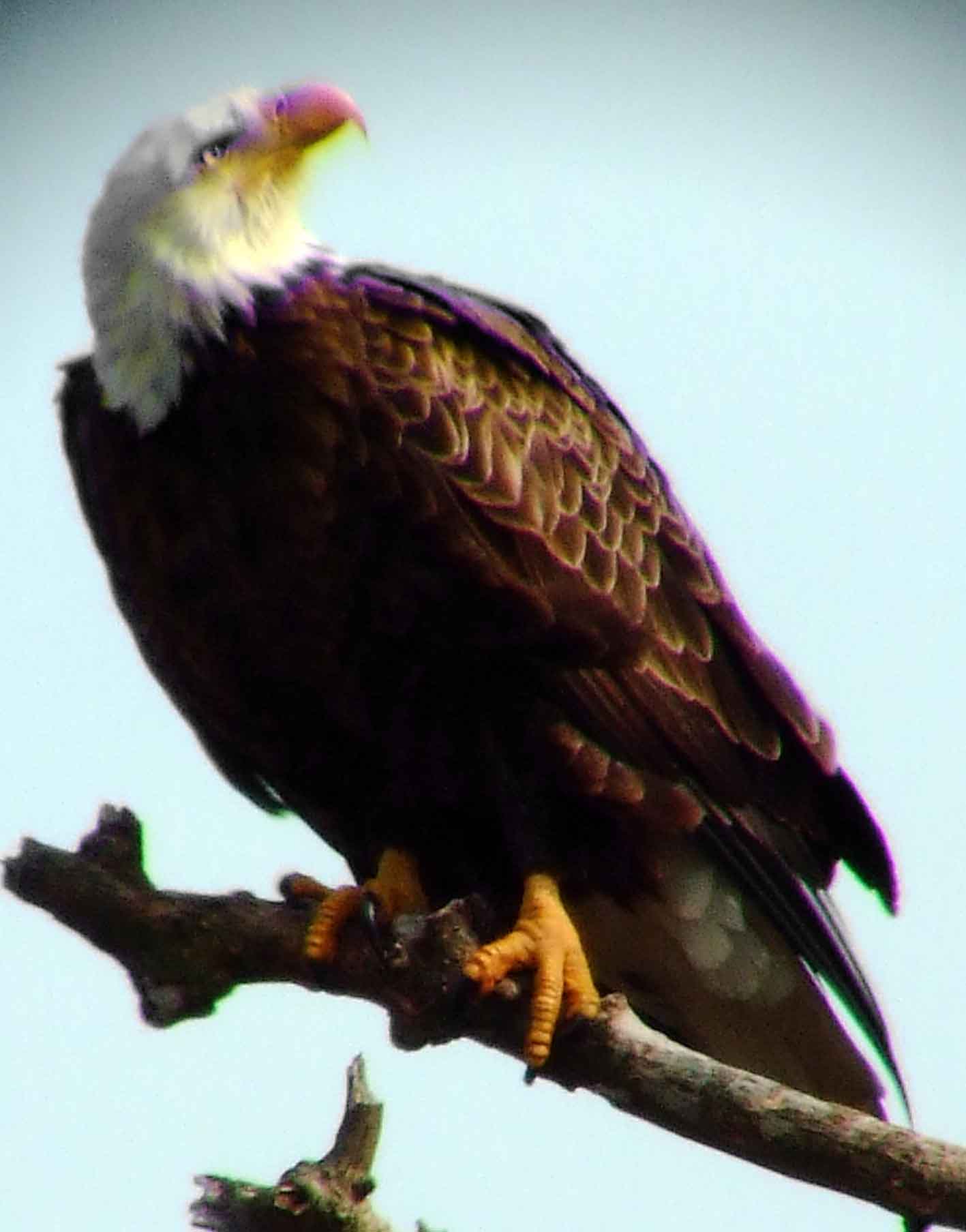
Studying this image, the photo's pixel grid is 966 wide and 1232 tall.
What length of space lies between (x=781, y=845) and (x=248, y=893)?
1220 mm

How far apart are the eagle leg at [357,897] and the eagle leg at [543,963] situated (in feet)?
1.05

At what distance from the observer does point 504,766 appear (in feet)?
13.7

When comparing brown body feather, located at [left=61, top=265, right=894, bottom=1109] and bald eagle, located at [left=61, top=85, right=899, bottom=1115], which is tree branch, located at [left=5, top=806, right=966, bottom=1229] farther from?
brown body feather, located at [left=61, top=265, right=894, bottom=1109]

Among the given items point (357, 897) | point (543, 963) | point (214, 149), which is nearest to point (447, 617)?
point (357, 897)

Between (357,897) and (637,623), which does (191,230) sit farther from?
(357,897)

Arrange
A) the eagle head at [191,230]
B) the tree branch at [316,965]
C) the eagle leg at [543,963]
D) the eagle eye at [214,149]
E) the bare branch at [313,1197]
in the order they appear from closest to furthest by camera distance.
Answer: the bare branch at [313,1197]
the tree branch at [316,965]
the eagle leg at [543,963]
the eagle head at [191,230]
the eagle eye at [214,149]

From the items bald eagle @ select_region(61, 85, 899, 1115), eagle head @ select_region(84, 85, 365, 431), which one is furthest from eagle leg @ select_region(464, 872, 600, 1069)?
eagle head @ select_region(84, 85, 365, 431)

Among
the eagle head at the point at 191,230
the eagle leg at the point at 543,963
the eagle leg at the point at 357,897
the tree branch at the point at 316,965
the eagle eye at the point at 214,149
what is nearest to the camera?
the tree branch at the point at 316,965

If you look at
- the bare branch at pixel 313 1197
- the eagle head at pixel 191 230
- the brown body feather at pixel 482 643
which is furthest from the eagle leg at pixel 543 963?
the eagle head at pixel 191 230

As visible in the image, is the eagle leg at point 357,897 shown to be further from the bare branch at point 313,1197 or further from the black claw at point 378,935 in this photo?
the bare branch at point 313,1197

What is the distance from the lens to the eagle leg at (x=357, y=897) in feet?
13.3

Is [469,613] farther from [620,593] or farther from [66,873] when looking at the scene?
[66,873]

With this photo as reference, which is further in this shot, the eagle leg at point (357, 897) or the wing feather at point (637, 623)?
the wing feather at point (637, 623)

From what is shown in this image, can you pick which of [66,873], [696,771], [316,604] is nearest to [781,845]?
[696,771]
